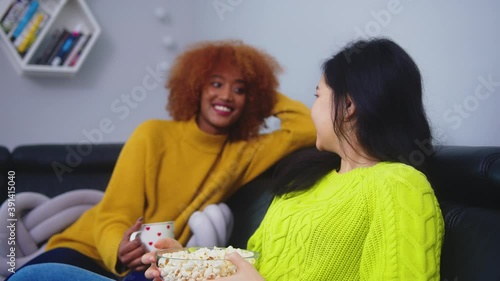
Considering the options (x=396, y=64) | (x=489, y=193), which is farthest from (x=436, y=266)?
(x=396, y=64)

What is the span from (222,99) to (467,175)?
1000 mm

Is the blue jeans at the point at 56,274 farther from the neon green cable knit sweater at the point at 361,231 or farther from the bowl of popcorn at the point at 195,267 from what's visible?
the neon green cable knit sweater at the point at 361,231

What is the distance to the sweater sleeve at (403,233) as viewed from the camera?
94cm

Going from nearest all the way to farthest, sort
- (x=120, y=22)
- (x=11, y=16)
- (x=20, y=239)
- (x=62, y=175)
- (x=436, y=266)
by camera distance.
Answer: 1. (x=436, y=266)
2. (x=20, y=239)
3. (x=62, y=175)
4. (x=11, y=16)
5. (x=120, y=22)

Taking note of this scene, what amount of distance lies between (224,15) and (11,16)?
110 cm

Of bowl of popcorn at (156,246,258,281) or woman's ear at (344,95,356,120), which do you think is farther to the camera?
woman's ear at (344,95,356,120)

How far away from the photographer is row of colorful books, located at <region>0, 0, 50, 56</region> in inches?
118

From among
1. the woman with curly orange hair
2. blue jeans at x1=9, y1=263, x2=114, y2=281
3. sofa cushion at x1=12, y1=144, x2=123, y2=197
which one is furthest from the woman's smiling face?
blue jeans at x1=9, y1=263, x2=114, y2=281

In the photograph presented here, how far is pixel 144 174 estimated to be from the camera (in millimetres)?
1886

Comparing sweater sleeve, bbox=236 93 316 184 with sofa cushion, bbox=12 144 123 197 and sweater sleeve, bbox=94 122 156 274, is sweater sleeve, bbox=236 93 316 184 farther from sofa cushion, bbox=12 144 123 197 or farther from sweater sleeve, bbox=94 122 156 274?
sofa cushion, bbox=12 144 123 197

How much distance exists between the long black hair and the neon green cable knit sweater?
0.17 ft

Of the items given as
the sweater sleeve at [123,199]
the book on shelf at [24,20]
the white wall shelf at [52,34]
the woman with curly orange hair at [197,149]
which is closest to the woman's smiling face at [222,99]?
the woman with curly orange hair at [197,149]

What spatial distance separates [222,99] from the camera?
1980 millimetres

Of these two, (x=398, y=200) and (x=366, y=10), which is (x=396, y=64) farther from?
(x=366, y=10)
